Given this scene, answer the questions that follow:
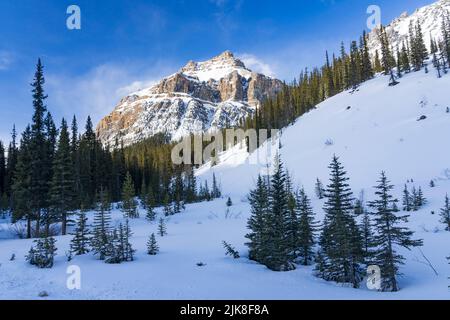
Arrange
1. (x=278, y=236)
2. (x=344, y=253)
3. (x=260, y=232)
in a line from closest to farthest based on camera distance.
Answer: (x=344, y=253) < (x=278, y=236) < (x=260, y=232)

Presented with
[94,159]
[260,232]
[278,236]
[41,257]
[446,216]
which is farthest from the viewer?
[94,159]

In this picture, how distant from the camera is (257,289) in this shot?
1386 cm

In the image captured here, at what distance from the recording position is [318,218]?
3128 cm

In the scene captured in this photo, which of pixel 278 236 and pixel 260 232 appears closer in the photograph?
pixel 278 236

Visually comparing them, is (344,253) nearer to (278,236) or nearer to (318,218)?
(278,236)

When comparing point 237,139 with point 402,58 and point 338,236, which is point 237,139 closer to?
point 402,58

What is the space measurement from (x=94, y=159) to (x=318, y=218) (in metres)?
48.7

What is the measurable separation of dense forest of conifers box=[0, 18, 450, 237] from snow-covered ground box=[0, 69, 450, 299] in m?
4.66

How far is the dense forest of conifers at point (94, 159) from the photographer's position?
1249 inches

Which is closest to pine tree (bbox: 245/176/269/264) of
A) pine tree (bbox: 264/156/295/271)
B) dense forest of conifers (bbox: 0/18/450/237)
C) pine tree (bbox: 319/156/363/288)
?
pine tree (bbox: 264/156/295/271)

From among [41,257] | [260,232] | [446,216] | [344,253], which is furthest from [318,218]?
[41,257]

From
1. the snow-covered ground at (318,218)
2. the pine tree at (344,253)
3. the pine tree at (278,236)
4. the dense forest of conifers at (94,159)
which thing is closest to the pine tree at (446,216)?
the snow-covered ground at (318,218)

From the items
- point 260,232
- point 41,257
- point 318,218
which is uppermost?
point 260,232

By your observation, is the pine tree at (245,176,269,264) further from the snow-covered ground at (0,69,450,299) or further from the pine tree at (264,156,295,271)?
the snow-covered ground at (0,69,450,299)
